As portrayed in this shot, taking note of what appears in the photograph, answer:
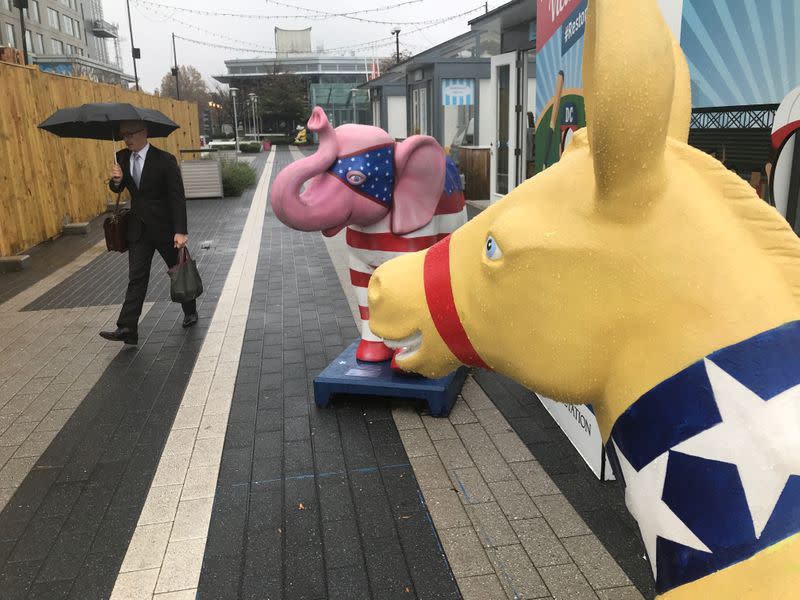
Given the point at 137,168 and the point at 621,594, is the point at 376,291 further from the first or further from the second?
the point at 137,168

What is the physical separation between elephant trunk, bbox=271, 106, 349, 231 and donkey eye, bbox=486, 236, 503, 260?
8.46ft

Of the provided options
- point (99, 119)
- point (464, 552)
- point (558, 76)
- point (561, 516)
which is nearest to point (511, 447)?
point (561, 516)

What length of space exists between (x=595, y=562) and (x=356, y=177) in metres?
2.50

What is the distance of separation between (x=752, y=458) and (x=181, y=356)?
5125mm

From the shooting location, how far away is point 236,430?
421 cm

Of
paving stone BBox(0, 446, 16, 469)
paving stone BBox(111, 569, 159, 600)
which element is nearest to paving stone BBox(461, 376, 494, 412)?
paving stone BBox(111, 569, 159, 600)

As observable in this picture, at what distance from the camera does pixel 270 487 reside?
11.6 ft

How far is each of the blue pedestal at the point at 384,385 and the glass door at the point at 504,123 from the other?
6.21 m

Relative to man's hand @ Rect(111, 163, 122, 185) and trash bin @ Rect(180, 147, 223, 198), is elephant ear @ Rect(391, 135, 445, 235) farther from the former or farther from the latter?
trash bin @ Rect(180, 147, 223, 198)

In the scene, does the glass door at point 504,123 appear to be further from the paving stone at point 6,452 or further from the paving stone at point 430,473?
the paving stone at point 6,452

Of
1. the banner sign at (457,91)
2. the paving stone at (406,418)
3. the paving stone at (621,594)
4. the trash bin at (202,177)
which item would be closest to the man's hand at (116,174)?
the paving stone at (406,418)

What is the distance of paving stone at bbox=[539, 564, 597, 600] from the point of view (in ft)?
8.76

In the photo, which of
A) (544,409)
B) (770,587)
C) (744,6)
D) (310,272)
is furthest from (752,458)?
(310,272)

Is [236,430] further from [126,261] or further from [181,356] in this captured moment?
[126,261]
